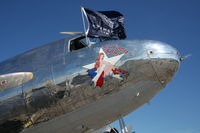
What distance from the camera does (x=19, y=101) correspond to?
6.83 meters

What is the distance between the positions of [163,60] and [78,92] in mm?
2613

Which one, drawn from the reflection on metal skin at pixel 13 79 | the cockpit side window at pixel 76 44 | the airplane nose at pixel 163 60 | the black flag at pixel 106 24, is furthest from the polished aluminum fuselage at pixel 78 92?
the black flag at pixel 106 24

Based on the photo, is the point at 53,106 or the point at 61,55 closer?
the point at 53,106

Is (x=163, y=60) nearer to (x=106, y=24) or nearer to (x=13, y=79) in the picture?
(x=106, y=24)

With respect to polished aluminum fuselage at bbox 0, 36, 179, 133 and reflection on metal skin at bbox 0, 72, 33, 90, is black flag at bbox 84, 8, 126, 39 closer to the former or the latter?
polished aluminum fuselage at bbox 0, 36, 179, 133

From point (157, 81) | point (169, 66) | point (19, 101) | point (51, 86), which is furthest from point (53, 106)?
point (169, 66)

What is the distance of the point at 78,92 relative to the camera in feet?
22.0

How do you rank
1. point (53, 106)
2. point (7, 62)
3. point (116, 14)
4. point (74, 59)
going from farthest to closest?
1. point (116, 14)
2. point (7, 62)
3. point (74, 59)
4. point (53, 106)

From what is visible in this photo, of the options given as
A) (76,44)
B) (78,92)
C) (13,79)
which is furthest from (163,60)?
(13,79)

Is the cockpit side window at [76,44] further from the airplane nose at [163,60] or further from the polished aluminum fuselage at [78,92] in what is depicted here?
the airplane nose at [163,60]

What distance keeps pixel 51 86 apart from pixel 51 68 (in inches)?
24.1

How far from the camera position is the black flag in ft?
28.8

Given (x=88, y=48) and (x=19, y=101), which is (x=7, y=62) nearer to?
(x=19, y=101)

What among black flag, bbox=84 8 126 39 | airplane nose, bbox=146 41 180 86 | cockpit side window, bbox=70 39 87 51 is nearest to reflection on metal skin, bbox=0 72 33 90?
cockpit side window, bbox=70 39 87 51
